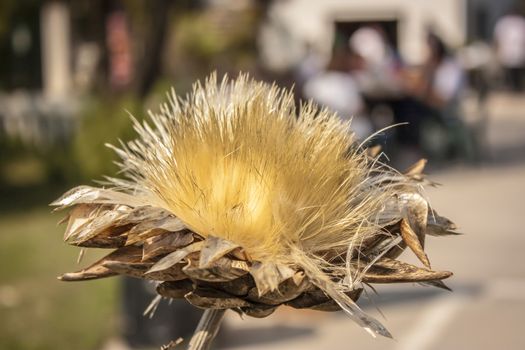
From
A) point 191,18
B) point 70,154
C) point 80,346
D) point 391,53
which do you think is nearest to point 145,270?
point 80,346

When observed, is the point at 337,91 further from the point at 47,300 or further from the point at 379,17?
the point at 379,17

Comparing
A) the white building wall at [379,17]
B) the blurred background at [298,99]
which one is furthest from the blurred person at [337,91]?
the white building wall at [379,17]

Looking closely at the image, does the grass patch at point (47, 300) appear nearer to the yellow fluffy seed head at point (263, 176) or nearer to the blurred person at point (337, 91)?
Result: the blurred person at point (337, 91)

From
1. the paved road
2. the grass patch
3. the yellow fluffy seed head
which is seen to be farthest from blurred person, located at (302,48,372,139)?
the yellow fluffy seed head

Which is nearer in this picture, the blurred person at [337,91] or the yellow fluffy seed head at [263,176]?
the yellow fluffy seed head at [263,176]

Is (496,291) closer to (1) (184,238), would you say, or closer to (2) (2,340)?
(2) (2,340)

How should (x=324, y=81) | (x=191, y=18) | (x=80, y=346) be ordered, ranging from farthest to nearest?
(x=191, y=18), (x=324, y=81), (x=80, y=346)

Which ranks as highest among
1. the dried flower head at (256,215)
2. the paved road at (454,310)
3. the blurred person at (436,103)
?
the dried flower head at (256,215)

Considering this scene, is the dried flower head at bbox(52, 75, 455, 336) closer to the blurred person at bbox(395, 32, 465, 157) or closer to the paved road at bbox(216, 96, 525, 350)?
the paved road at bbox(216, 96, 525, 350)
